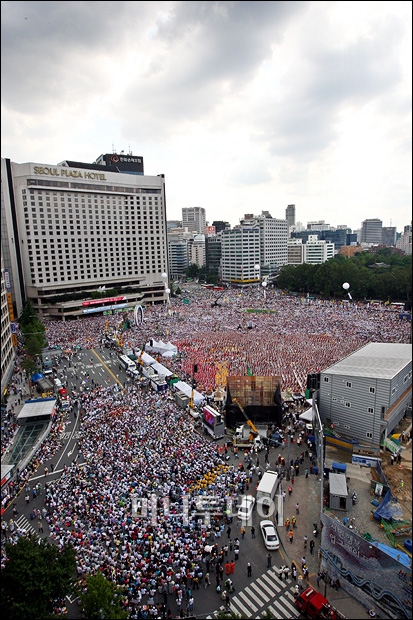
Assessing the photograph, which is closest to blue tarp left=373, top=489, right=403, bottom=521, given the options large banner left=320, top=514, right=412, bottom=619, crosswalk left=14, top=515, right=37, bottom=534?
large banner left=320, top=514, right=412, bottom=619

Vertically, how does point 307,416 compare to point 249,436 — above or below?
above

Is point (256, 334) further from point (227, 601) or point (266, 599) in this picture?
point (227, 601)

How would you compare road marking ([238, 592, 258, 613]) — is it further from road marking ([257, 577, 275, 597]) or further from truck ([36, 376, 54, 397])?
truck ([36, 376, 54, 397])

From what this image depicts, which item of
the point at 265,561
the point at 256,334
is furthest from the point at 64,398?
the point at 256,334

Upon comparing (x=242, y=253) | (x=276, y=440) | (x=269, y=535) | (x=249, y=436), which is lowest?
(x=269, y=535)

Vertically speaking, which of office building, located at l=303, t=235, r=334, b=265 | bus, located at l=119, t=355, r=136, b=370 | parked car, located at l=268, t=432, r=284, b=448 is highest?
office building, located at l=303, t=235, r=334, b=265

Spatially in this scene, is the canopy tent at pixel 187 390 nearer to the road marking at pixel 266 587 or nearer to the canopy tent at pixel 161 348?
the canopy tent at pixel 161 348
